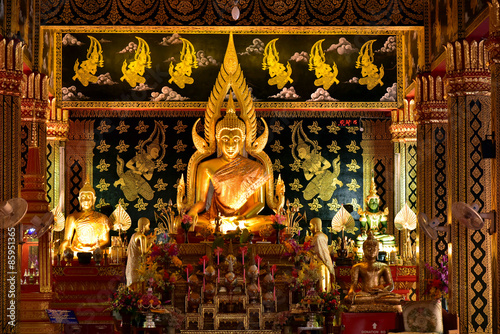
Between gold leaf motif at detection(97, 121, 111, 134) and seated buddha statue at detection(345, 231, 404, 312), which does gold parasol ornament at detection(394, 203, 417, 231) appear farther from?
gold leaf motif at detection(97, 121, 111, 134)

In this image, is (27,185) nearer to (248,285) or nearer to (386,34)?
(248,285)

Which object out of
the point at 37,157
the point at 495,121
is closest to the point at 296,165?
the point at 37,157

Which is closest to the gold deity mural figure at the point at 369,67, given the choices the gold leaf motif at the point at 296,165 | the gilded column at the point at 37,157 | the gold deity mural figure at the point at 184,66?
the gold leaf motif at the point at 296,165

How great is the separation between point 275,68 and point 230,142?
1491 mm

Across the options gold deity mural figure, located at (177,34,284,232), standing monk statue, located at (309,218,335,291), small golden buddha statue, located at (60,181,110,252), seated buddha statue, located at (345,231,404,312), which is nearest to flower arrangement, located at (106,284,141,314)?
seated buddha statue, located at (345,231,404,312)

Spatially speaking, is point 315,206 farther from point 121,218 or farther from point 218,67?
point 121,218

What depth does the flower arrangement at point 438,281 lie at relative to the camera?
1226 cm

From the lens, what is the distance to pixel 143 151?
1562cm

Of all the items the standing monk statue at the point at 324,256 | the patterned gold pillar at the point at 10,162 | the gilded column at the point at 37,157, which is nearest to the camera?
the patterned gold pillar at the point at 10,162

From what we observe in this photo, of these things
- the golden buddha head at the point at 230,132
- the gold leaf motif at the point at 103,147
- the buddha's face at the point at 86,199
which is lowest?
the buddha's face at the point at 86,199

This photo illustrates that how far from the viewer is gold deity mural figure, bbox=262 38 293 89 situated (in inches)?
603

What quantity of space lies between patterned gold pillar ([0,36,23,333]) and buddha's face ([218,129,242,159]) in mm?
5315

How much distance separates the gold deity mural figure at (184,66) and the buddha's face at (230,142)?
45.1 inches

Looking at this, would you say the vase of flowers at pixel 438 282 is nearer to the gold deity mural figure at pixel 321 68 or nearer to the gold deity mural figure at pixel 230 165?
the gold deity mural figure at pixel 230 165
